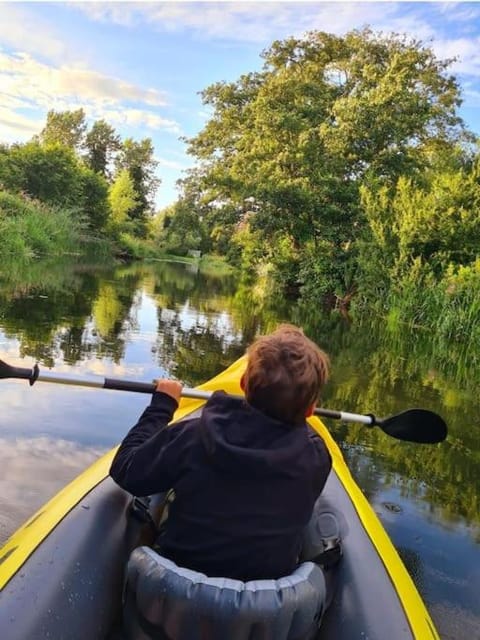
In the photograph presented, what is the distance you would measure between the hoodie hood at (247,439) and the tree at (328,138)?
52.9 ft

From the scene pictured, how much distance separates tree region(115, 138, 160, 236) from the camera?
42616 millimetres

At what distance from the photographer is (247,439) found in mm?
1366

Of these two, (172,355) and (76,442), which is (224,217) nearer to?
(172,355)

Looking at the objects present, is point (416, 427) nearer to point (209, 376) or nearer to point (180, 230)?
point (209, 376)

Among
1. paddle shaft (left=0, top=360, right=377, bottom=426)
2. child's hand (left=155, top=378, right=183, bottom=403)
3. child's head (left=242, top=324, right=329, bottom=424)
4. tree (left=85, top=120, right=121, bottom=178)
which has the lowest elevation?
paddle shaft (left=0, top=360, right=377, bottom=426)

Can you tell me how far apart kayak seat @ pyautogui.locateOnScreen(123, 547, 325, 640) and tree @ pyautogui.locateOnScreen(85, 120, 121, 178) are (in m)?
43.2

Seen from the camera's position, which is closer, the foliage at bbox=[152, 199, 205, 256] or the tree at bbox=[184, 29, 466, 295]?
the tree at bbox=[184, 29, 466, 295]

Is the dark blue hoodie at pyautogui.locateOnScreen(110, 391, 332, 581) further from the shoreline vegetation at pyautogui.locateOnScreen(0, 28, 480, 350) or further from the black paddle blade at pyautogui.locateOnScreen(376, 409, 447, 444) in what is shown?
the shoreline vegetation at pyautogui.locateOnScreen(0, 28, 480, 350)

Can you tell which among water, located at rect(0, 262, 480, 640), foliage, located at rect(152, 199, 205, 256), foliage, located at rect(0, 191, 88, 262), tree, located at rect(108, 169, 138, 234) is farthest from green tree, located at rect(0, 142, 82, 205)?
water, located at rect(0, 262, 480, 640)

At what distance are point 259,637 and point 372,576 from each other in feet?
1.68

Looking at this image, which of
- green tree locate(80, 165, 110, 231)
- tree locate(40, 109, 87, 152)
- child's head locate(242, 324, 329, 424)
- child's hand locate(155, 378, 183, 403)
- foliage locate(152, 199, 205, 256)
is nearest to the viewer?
child's head locate(242, 324, 329, 424)

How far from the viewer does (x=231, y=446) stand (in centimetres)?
134

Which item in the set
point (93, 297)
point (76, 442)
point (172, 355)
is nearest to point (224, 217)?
point (93, 297)

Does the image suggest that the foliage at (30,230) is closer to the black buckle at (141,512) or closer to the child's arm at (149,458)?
the black buckle at (141,512)
